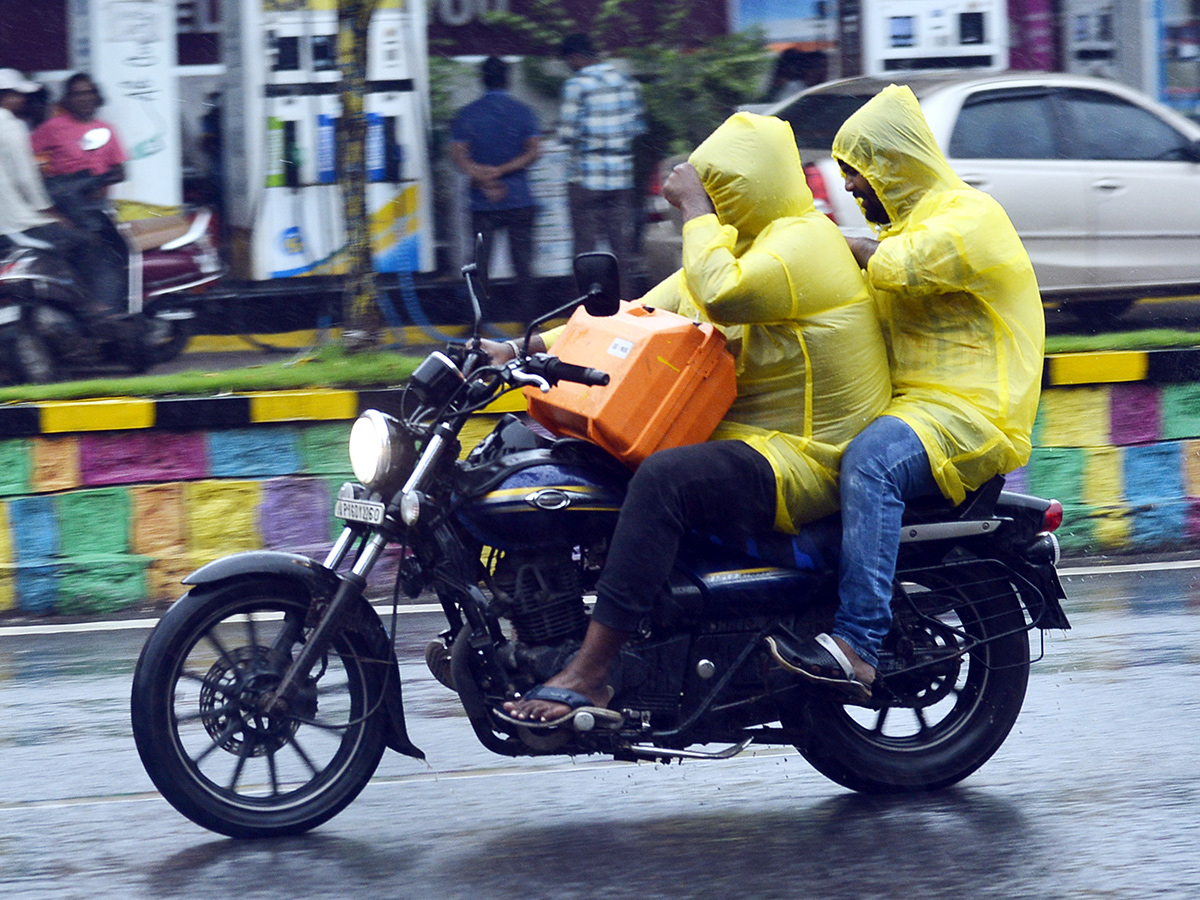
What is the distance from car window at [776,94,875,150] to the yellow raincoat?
18.9 ft

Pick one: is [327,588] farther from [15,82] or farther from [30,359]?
[15,82]

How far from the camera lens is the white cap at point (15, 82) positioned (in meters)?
11.7

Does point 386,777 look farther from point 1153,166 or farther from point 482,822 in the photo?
point 1153,166

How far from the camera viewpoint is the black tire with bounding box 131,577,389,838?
410 centimetres

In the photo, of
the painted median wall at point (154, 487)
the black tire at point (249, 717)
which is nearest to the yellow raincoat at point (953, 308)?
the black tire at point (249, 717)

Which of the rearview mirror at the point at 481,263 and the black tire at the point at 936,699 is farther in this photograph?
the black tire at the point at 936,699

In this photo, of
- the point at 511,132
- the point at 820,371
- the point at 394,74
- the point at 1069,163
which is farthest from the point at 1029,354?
the point at 394,74

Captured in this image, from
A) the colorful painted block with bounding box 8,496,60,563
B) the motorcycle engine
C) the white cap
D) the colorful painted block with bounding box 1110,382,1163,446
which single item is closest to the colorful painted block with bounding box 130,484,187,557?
the colorful painted block with bounding box 8,496,60,563

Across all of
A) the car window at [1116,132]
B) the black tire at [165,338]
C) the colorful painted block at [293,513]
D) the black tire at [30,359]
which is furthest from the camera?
the black tire at [165,338]

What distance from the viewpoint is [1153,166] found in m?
10.6

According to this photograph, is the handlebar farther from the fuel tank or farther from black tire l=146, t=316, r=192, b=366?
black tire l=146, t=316, r=192, b=366

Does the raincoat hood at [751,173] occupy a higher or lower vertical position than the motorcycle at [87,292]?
higher

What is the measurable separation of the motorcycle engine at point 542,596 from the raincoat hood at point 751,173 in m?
0.93

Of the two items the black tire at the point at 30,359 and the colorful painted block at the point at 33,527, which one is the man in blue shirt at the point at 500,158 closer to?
the black tire at the point at 30,359
